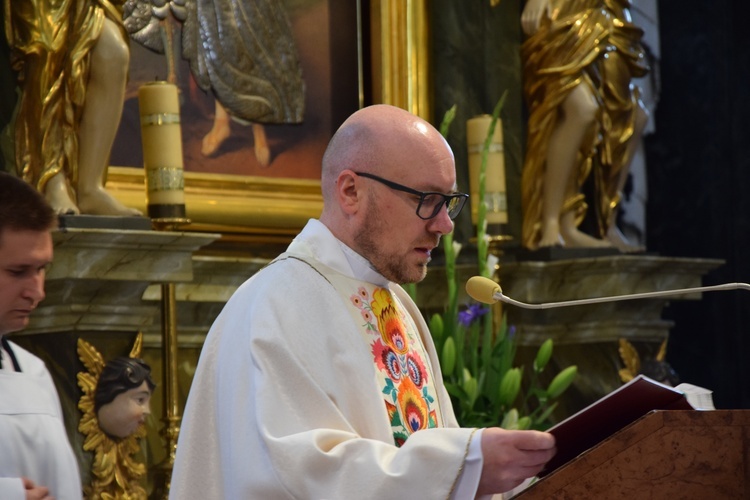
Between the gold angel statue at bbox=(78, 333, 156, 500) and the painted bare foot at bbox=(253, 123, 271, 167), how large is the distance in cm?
144

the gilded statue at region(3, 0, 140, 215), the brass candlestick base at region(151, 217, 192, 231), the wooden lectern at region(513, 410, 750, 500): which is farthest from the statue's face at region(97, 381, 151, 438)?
the wooden lectern at region(513, 410, 750, 500)

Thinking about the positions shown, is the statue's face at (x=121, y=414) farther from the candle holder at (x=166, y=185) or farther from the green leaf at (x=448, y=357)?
the green leaf at (x=448, y=357)

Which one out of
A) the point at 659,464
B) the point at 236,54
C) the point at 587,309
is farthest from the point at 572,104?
the point at 659,464

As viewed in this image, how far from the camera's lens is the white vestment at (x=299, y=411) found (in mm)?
2492

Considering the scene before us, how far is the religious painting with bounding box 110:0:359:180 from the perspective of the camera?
5.37 metres

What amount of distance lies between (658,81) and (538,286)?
Answer: 1.49m

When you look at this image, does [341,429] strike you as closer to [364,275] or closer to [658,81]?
[364,275]

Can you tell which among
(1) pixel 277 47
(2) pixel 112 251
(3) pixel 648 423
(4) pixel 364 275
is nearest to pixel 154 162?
(2) pixel 112 251

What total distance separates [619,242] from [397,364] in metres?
3.42

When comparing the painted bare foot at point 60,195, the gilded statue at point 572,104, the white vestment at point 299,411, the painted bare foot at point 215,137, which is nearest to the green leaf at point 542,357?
the gilded statue at point 572,104

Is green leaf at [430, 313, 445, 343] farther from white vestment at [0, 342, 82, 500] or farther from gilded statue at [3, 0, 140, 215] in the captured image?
white vestment at [0, 342, 82, 500]

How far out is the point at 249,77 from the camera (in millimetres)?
5629

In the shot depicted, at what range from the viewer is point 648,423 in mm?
2283

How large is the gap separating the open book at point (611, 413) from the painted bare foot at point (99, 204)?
2.58 m
